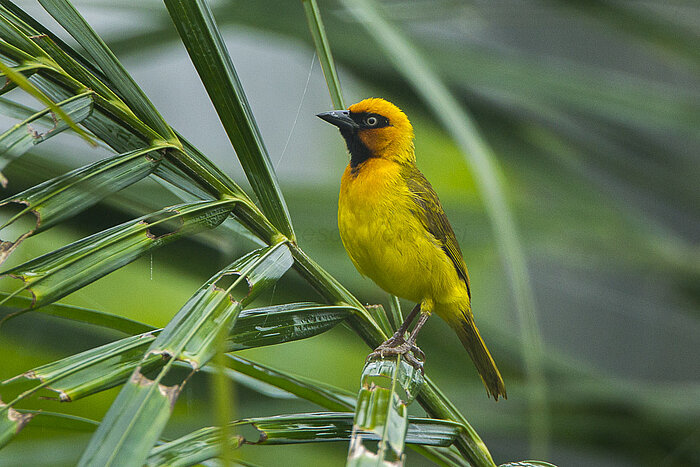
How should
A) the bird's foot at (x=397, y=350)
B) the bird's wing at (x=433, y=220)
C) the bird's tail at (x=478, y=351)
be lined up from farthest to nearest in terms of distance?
the bird's tail at (x=478, y=351), the bird's wing at (x=433, y=220), the bird's foot at (x=397, y=350)

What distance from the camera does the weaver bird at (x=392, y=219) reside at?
883 millimetres

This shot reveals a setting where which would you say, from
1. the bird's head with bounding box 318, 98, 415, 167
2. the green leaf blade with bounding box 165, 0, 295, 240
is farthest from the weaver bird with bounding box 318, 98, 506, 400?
the green leaf blade with bounding box 165, 0, 295, 240

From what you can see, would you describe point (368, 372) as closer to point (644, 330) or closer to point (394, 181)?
point (394, 181)

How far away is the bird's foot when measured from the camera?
762 millimetres

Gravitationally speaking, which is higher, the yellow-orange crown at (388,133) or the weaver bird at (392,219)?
the yellow-orange crown at (388,133)

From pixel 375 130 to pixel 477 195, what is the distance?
73 cm

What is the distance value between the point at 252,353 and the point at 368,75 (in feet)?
2.58

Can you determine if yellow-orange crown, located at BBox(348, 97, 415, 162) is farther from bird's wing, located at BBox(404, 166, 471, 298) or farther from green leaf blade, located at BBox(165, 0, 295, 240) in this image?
green leaf blade, located at BBox(165, 0, 295, 240)

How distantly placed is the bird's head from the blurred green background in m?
0.06

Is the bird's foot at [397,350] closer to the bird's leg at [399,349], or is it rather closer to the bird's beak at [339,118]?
the bird's leg at [399,349]

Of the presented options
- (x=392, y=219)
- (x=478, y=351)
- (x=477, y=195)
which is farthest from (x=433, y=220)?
(x=477, y=195)

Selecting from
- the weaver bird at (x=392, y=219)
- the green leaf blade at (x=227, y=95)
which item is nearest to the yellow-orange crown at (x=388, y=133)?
the weaver bird at (x=392, y=219)

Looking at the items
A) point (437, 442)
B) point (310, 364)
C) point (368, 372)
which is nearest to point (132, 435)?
point (368, 372)

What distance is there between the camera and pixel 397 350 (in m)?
0.80
